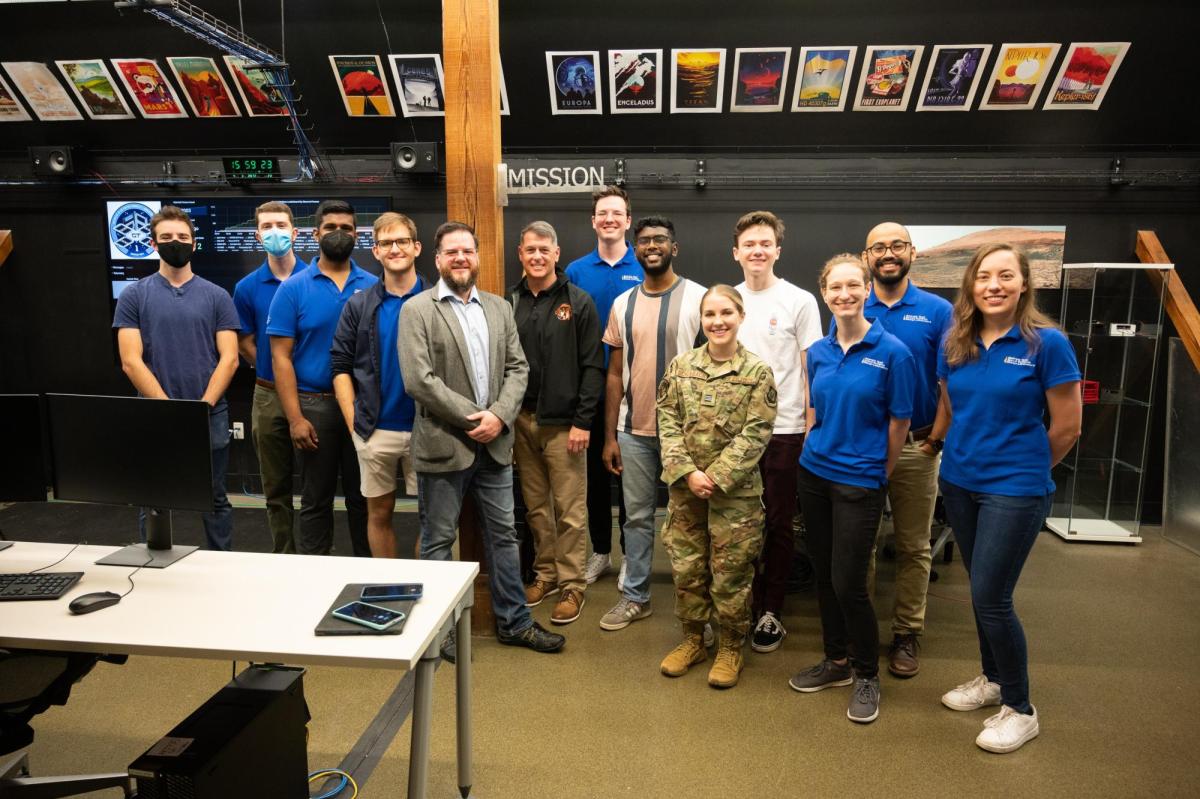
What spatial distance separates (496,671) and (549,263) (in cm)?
172

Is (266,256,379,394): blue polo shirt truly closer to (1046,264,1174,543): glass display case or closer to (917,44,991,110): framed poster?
(917,44,991,110): framed poster

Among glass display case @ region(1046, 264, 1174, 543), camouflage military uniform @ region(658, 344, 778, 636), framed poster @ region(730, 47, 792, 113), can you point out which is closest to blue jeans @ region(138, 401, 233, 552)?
camouflage military uniform @ region(658, 344, 778, 636)

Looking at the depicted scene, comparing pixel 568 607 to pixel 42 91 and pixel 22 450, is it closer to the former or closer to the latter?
pixel 22 450

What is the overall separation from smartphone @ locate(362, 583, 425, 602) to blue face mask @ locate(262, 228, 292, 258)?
2.24 m

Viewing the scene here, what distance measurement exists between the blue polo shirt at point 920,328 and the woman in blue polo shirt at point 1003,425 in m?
0.46

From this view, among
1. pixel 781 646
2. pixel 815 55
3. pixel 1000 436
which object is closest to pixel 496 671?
pixel 781 646

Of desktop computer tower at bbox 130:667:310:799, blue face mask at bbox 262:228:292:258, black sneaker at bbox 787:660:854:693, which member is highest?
blue face mask at bbox 262:228:292:258

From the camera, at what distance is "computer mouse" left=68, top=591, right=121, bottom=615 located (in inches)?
70.9

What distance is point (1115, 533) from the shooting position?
446 centimetres

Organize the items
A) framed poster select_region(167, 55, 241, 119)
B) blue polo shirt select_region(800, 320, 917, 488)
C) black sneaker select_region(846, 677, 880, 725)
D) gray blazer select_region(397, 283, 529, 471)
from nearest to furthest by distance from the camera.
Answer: blue polo shirt select_region(800, 320, 917, 488)
black sneaker select_region(846, 677, 880, 725)
gray blazer select_region(397, 283, 529, 471)
framed poster select_region(167, 55, 241, 119)

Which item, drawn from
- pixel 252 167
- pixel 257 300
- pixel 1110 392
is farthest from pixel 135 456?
pixel 1110 392

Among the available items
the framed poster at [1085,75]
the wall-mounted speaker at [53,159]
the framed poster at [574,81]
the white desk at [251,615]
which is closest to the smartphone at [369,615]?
the white desk at [251,615]

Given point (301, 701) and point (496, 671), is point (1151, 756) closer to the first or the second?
point (496, 671)

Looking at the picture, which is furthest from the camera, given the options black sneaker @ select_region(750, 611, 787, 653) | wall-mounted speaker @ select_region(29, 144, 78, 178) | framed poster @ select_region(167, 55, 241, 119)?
wall-mounted speaker @ select_region(29, 144, 78, 178)
